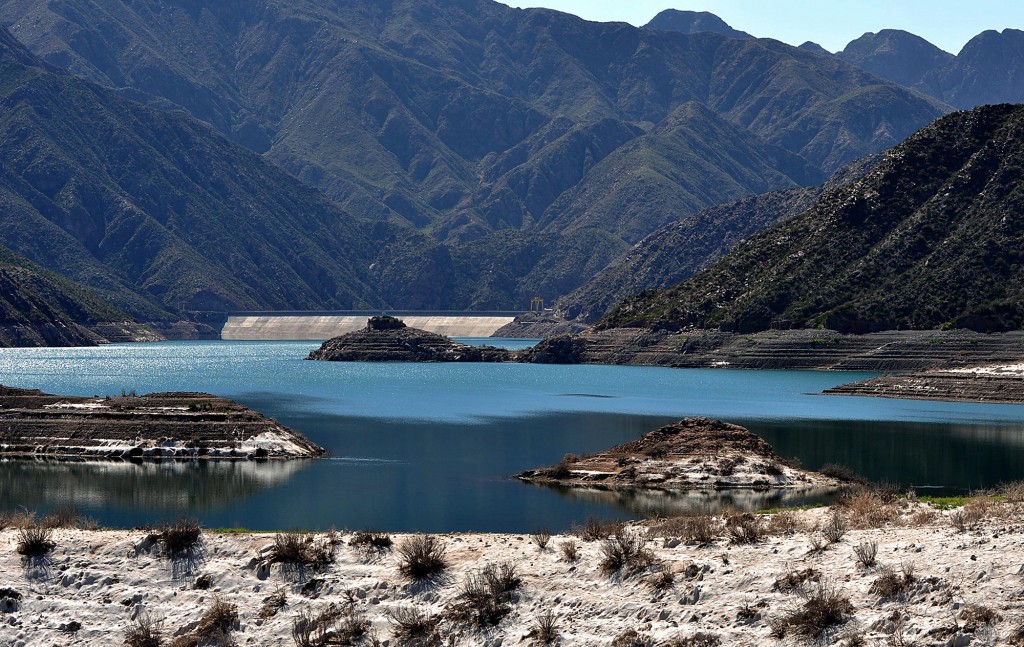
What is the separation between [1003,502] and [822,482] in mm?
36053

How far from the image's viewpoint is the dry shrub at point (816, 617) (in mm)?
31391

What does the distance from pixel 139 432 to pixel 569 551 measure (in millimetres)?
60444

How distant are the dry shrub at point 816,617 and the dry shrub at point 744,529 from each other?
494cm

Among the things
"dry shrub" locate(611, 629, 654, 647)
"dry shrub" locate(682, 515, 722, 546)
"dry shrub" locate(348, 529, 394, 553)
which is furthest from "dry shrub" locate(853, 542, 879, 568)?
"dry shrub" locate(348, 529, 394, 553)

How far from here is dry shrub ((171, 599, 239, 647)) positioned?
33.9 m

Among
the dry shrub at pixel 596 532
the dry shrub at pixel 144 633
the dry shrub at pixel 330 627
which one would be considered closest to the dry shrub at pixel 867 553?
the dry shrub at pixel 596 532

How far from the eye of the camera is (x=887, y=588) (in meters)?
32.2

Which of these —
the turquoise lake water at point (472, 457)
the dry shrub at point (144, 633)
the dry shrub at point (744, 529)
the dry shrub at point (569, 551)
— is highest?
the dry shrub at point (744, 529)

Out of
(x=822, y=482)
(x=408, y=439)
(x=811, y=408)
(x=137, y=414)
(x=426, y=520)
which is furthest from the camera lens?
(x=811, y=408)

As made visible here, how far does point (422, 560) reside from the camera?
3600 cm

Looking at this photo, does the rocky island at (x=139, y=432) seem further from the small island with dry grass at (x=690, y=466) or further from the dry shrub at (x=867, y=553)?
the dry shrub at (x=867, y=553)

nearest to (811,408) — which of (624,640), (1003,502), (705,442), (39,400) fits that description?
(705,442)

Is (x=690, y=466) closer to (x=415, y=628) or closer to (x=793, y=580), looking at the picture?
(x=793, y=580)

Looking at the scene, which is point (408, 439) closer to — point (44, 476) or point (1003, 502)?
point (44, 476)
